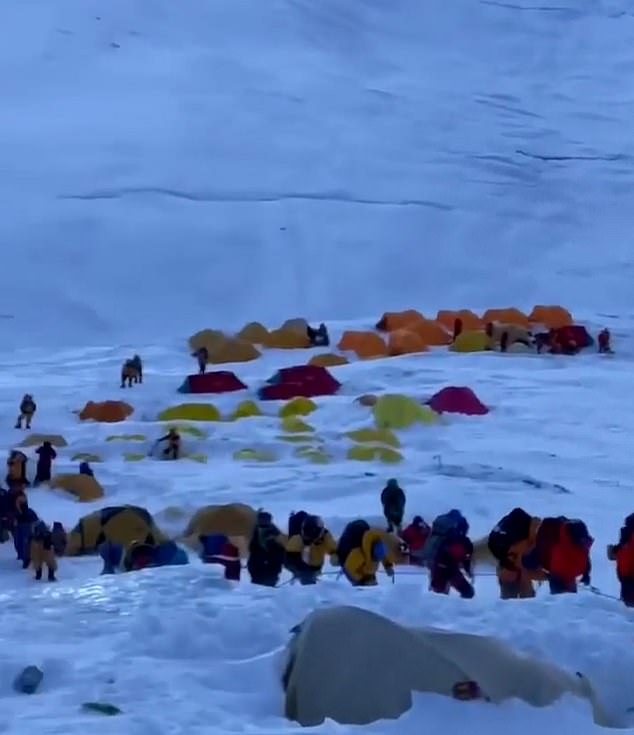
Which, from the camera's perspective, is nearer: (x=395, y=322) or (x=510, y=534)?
(x=510, y=534)

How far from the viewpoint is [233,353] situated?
2048 cm

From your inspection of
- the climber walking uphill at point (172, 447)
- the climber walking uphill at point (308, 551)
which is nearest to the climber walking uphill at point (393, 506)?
the climber walking uphill at point (308, 551)

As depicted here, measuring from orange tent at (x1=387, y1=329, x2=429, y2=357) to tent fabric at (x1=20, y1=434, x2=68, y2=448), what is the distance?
6937mm

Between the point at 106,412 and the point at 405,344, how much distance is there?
5.97 m

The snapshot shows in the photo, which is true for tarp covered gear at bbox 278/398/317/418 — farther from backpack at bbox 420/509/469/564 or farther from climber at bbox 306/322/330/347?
backpack at bbox 420/509/469/564

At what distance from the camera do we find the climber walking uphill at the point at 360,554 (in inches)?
347

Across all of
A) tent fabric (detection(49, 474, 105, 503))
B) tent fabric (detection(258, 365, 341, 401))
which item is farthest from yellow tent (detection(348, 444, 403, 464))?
tent fabric (detection(258, 365, 341, 401))

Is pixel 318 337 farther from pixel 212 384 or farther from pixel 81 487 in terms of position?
pixel 81 487

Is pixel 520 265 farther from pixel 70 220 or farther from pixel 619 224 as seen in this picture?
pixel 70 220

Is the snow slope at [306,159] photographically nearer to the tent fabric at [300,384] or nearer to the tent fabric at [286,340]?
the tent fabric at [286,340]

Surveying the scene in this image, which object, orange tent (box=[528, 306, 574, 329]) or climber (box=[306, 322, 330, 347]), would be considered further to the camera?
orange tent (box=[528, 306, 574, 329])

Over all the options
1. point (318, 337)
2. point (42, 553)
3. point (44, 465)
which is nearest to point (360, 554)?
point (42, 553)

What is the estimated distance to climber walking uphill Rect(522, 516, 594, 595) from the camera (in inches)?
341

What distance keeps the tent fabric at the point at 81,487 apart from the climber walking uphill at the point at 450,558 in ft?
14.5
